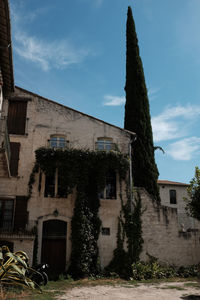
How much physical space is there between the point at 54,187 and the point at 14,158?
295 cm

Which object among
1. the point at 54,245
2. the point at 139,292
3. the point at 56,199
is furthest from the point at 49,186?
the point at 139,292

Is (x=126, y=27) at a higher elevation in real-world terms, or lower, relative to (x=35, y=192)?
higher

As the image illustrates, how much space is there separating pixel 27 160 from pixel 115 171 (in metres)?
5.55

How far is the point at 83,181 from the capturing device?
56.3 ft

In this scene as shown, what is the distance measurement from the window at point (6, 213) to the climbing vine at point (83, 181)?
144 centimetres

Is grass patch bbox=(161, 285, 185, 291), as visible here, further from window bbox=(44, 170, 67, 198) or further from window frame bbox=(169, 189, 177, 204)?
window frame bbox=(169, 189, 177, 204)

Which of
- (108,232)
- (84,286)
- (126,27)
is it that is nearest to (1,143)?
(84,286)

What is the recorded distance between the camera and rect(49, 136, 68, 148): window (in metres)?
18.7

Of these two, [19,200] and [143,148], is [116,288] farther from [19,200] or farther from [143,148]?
[143,148]

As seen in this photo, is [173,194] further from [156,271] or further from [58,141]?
[58,141]

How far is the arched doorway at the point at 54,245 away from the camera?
1628cm

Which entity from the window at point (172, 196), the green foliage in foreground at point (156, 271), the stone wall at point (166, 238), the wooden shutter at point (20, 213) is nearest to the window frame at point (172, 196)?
the window at point (172, 196)

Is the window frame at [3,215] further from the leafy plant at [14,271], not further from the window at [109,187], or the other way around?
the leafy plant at [14,271]

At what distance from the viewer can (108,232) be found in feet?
57.3
